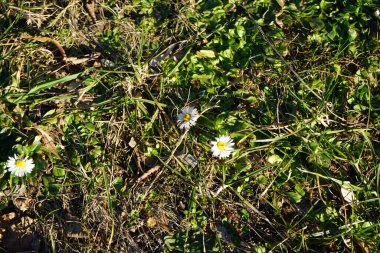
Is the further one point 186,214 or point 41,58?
point 41,58

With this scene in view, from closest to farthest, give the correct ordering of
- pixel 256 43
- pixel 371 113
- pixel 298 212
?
1. pixel 298 212
2. pixel 371 113
3. pixel 256 43

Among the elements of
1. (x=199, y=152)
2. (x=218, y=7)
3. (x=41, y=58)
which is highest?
(x=218, y=7)

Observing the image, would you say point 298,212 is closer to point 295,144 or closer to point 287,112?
point 295,144

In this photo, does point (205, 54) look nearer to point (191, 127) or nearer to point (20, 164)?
point (191, 127)

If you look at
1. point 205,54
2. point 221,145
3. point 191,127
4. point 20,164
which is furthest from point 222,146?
point 20,164

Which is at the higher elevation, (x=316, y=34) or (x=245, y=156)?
(x=316, y=34)

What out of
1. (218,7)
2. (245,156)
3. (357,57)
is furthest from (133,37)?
(357,57)

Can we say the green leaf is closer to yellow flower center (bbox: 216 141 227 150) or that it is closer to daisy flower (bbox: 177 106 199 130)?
daisy flower (bbox: 177 106 199 130)

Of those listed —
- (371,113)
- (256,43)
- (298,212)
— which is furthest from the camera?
(256,43)
